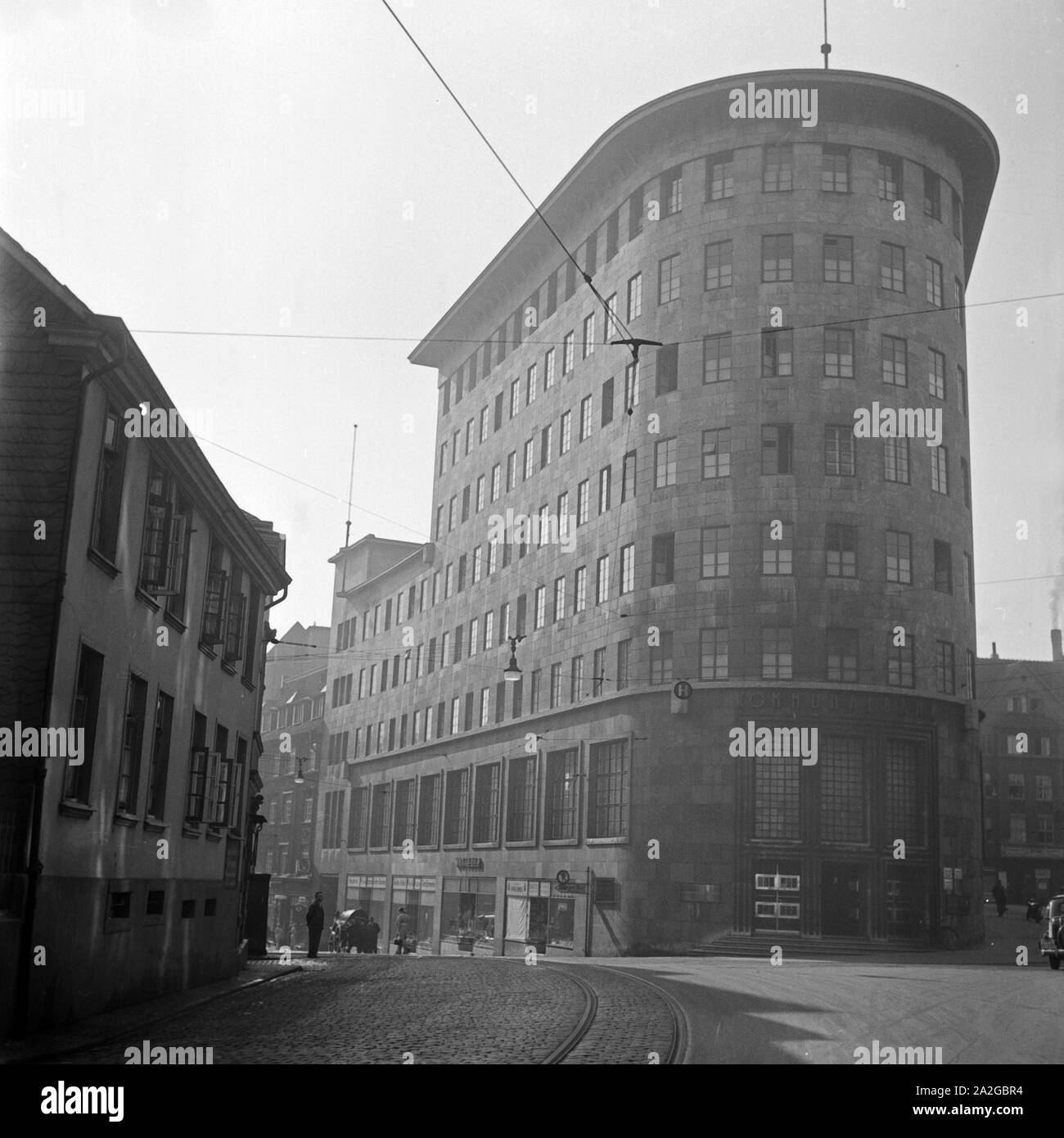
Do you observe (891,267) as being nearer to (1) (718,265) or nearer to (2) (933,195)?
(2) (933,195)

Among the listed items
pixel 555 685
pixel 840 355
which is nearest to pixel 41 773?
pixel 840 355

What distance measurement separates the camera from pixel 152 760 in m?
21.4

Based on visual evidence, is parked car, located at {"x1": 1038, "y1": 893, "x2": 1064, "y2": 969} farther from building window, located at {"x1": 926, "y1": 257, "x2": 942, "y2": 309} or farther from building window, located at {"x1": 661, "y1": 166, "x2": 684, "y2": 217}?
building window, located at {"x1": 661, "y1": 166, "x2": 684, "y2": 217}

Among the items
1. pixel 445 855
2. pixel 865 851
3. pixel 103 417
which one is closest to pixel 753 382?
pixel 865 851

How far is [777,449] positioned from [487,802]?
72.3 ft

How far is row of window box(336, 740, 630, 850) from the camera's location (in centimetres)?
5009

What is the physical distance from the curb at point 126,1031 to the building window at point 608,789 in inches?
967

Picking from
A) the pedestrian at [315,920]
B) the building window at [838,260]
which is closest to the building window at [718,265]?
the building window at [838,260]

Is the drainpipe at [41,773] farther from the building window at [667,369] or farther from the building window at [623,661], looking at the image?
the building window at [667,369]

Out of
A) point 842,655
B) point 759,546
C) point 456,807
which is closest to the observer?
point 842,655

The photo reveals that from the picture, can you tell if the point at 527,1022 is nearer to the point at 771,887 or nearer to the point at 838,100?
the point at 771,887

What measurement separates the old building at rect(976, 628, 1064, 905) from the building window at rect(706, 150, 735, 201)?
53210mm

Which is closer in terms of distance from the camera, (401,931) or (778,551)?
(778,551)
